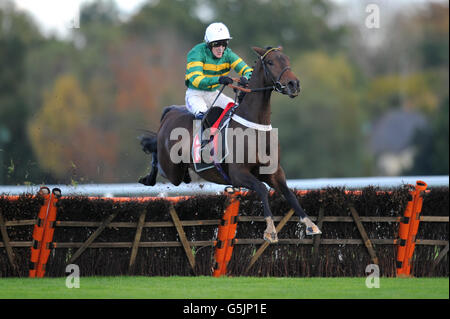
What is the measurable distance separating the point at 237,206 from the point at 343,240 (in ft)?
4.52

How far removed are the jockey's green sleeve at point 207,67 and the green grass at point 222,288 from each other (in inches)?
88.4

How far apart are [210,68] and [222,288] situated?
257cm

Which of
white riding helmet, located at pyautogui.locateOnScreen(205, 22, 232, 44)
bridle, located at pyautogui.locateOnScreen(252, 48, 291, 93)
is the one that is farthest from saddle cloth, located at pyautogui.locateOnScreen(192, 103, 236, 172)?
white riding helmet, located at pyautogui.locateOnScreen(205, 22, 232, 44)

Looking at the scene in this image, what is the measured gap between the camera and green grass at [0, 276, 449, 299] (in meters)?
8.27

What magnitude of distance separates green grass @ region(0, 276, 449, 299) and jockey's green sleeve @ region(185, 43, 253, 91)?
225 cm

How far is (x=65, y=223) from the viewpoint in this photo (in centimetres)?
1012

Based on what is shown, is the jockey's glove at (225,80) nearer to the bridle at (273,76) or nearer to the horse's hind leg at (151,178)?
the bridle at (273,76)

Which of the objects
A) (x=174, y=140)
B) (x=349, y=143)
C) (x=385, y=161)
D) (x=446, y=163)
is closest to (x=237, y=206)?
(x=174, y=140)

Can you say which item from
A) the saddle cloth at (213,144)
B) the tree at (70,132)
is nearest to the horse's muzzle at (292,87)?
the saddle cloth at (213,144)

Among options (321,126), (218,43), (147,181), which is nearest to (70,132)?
(321,126)

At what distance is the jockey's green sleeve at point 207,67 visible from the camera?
31.0 ft

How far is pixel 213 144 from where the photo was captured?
9.34 metres

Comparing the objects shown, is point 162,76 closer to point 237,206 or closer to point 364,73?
point 364,73

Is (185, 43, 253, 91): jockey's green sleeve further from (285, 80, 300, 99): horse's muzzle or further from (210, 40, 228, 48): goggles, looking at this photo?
(285, 80, 300, 99): horse's muzzle
